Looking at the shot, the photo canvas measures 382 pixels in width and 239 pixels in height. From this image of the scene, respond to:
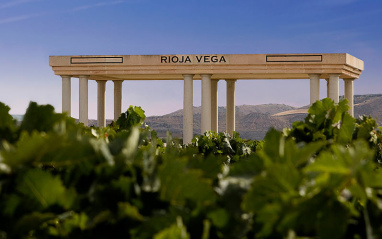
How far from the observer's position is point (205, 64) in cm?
2569

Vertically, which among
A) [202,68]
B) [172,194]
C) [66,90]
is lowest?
[172,194]

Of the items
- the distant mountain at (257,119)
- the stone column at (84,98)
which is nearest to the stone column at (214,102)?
the stone column at (84,98)

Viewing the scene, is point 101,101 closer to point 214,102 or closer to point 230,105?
point 214,102

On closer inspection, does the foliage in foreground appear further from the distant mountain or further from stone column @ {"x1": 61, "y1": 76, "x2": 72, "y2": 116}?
the distant mountain

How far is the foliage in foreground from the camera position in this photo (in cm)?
91

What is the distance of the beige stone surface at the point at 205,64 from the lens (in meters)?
25.3

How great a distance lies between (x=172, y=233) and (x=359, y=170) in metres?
0.38

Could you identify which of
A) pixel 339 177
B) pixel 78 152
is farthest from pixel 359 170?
pixel 78 152

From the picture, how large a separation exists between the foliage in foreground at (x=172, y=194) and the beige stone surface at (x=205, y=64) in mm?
24615

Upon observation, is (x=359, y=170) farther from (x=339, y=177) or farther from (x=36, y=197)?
(x=36, y=197)

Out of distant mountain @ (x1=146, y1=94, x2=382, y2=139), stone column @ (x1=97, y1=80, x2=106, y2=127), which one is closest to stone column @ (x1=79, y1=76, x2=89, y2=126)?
stone column @ (x1=97, y1=80, x2=106, y2=127)

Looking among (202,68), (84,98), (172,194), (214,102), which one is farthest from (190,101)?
(172,194)

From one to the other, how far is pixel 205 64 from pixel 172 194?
24.9m

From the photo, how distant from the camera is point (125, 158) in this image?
1037mm
